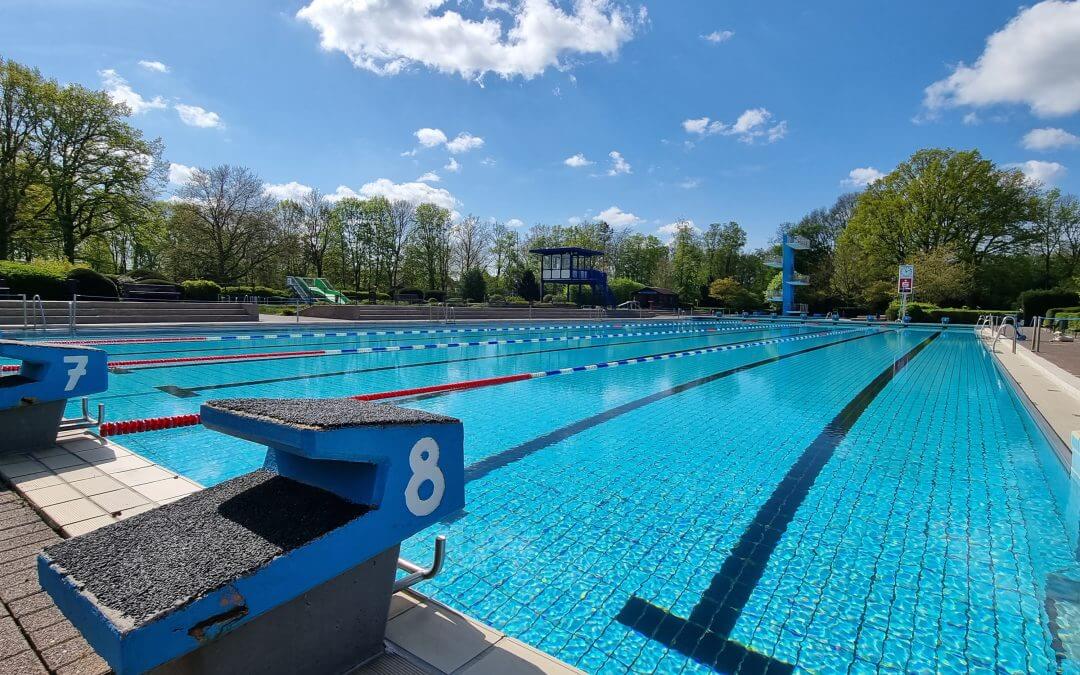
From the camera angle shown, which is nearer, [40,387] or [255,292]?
[40,387]

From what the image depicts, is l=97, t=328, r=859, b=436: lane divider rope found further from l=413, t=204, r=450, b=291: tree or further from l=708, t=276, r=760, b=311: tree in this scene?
l=413, t=204, r=450, b=291: tree

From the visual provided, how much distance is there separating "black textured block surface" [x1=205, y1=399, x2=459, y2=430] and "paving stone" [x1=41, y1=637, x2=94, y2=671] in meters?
0.91

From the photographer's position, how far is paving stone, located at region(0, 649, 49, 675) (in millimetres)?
1529

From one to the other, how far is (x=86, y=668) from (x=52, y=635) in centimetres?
28

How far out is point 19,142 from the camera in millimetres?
23609

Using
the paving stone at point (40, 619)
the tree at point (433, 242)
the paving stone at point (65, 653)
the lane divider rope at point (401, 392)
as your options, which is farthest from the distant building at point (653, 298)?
the paving stone at point (65, 653)

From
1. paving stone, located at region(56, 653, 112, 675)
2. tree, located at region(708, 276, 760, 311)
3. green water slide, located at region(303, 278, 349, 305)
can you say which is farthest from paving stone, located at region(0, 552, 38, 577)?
tree, located at region(708, 276, 760, 311)

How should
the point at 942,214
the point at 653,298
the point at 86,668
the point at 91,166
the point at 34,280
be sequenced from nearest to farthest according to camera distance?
the point at 86,668
the point at 34,280
the point at 91,166
the point at 942,214
the point at 653,298

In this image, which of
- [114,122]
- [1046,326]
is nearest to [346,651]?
[1046,326]

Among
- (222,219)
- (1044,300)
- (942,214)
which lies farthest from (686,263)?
(222,219)

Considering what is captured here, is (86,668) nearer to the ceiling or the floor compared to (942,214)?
nearer to the floor

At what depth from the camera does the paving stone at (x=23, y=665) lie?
1529mm

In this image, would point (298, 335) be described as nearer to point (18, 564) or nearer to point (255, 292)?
point (18, 564)

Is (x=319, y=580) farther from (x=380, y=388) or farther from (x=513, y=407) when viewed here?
(x=380, y=388)
